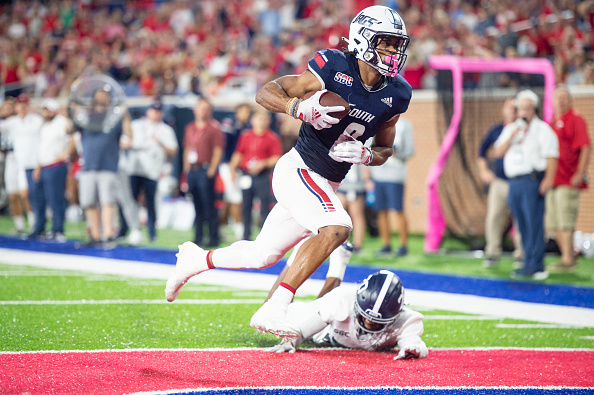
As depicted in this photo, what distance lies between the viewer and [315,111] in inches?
167

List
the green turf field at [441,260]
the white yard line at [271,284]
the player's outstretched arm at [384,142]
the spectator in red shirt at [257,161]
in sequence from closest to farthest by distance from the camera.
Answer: the player's outstretched arm at [384,142] < the white yard line at [271,284] < the green turf field at [441,260] < the spectator in red shirt at [257,161]

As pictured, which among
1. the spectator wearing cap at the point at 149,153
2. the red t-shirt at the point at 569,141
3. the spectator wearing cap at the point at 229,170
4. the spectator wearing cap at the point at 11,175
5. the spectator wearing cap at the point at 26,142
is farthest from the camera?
the spectator wearing cap at the point at 11,175

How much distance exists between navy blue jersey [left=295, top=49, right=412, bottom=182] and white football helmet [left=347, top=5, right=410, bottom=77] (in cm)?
10

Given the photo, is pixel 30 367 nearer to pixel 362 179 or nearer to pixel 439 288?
pixel 439 288

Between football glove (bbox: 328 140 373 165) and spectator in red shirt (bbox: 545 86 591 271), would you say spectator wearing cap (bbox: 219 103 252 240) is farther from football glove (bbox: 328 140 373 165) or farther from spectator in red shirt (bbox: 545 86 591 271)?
football glove (bbox: 328 140 373 165)

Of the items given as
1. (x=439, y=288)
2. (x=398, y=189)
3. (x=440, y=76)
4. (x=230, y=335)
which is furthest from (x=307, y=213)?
(x=440, y=76)

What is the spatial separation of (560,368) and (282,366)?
1730mm

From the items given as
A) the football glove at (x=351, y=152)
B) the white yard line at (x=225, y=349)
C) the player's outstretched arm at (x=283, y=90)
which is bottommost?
the white yard line at (x=225, y=349)

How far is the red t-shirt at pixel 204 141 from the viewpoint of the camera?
10789 millimetres

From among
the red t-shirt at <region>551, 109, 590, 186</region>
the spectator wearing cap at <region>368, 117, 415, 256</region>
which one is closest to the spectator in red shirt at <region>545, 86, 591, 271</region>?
the red t-shirt at <region>551, 109, 590, 186</region>

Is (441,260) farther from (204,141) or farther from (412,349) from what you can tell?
(412,349)

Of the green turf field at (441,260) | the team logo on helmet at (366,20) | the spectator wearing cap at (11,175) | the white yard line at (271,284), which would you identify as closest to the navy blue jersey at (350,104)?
the team logo on helmet at (366,20)

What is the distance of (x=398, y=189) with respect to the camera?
10.0 m

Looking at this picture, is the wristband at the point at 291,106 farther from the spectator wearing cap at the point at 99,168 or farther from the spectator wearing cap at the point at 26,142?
the spectator wearing cap at the point at 26,142
